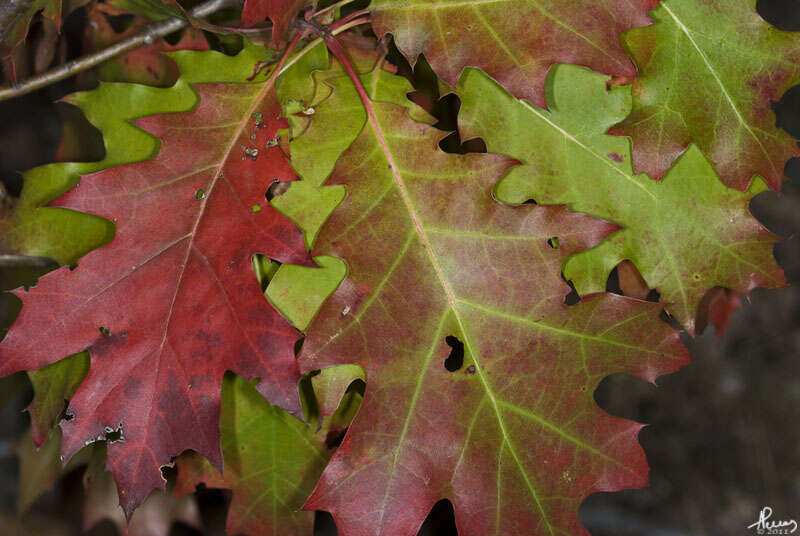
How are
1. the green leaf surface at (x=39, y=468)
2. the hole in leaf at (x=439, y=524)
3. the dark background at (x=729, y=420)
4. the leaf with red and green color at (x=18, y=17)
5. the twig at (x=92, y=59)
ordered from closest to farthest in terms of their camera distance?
the leaf with red and green color at (x=18, y=17)
the twig at (x=92, y=59)
the green leaf surface at (x=39, y=468)
the hole in leaf at (x=439, y=524)
the dark background at (x=729, y=420)

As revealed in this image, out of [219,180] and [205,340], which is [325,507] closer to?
[205,340]

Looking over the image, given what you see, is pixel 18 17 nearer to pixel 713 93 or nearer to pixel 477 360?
pixel 477 360

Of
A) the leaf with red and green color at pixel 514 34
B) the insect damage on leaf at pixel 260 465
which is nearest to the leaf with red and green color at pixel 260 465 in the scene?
the insect damage on leaf at pixel 260 465

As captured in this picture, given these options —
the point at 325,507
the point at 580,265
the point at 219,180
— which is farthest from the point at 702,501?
the point at 219,180

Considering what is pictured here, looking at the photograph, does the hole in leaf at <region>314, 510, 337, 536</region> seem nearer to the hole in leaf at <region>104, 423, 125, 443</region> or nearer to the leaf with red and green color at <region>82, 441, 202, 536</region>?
the leaf with red and green color at <region>82, 441, 202, 536</region>

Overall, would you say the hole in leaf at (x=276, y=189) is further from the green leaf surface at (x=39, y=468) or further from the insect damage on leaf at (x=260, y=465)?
the green leaf surface at (x=39, y=468)

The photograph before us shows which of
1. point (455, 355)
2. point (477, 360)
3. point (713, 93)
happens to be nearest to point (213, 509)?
point (455, 355)

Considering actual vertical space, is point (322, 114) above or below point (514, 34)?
below
